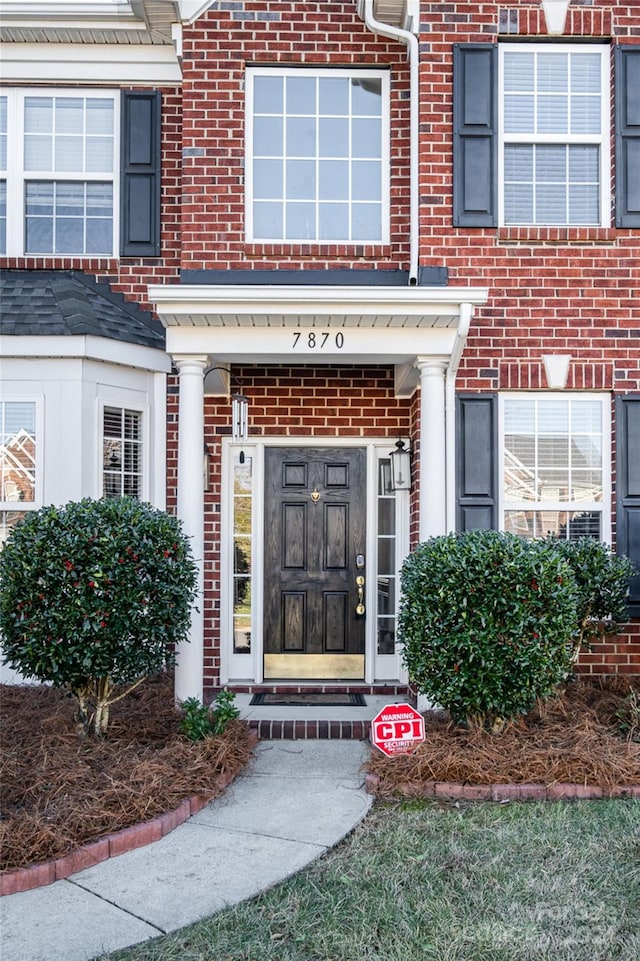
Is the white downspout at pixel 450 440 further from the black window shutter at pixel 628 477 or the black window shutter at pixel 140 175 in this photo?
the black window shutter at pixel 140 175

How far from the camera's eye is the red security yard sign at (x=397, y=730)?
16.2ft

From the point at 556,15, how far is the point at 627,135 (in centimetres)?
111

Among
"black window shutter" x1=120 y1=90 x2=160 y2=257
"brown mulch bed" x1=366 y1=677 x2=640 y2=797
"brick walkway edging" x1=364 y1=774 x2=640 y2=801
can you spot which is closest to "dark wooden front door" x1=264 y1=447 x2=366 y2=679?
"brown mulch bed" x1=366 y1=677 x2=640 y2=797

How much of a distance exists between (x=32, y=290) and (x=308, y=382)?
8.06 ft

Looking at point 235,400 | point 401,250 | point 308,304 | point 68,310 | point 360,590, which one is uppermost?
point 401,250

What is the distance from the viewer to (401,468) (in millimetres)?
7051

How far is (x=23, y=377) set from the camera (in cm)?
652

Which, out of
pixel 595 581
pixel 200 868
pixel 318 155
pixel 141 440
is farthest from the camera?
pixel 141 440

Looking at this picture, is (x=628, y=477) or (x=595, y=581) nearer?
(x=595, y=581)

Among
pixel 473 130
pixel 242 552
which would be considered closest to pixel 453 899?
pixel 242 552

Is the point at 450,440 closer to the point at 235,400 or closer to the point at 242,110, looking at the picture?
the point at 235,400

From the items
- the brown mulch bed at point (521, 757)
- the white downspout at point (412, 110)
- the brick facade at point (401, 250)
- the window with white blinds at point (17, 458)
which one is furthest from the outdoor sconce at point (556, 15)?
the brown mulch bed at point (521, 757)

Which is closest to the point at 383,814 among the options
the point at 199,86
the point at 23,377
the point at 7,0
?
the point at 23,377

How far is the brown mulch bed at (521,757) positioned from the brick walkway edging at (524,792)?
3 cm
